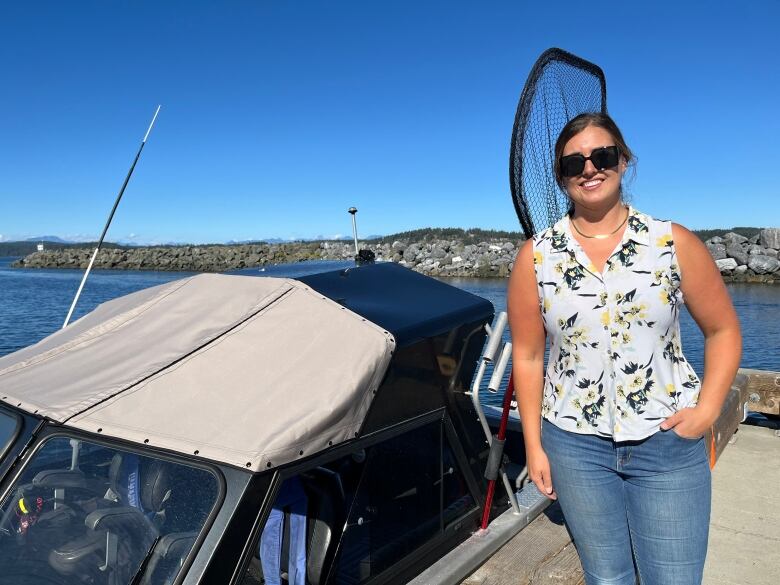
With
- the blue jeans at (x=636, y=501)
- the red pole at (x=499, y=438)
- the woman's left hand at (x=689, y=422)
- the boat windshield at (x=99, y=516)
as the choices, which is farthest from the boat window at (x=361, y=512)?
the woman's left hand at (x=689, y=422)

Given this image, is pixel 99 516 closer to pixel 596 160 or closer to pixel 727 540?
pixel 596 160

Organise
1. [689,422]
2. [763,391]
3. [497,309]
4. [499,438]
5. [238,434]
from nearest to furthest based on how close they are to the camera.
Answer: [689,422] → [238,434] → [499,438] → [763,391] → [497,309]

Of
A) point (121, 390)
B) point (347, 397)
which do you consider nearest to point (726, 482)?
point (347, 397)

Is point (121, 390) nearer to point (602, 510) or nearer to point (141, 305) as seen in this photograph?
point (141, 305)

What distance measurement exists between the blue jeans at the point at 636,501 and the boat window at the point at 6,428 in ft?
6.51

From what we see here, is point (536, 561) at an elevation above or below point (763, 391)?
above

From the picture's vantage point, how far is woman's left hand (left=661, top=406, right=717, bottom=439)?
1.96m

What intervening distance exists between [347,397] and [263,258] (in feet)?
226

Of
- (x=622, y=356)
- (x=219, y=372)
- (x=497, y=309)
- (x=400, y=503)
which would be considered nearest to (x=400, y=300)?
(x=400, y=503)

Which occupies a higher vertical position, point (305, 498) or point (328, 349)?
point (328, 349)

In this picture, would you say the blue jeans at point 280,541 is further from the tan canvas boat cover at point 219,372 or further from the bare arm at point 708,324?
the bare arm at point 708,324

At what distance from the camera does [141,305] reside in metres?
3.15

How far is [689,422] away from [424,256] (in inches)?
1923

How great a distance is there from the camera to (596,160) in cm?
201
